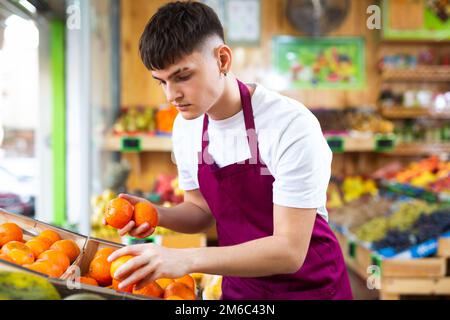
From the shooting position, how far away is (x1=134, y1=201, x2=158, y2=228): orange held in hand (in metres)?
1.32

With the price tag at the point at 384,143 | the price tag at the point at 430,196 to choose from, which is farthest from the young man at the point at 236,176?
the price tag at the point at 384,143

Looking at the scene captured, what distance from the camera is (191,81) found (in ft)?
3.77

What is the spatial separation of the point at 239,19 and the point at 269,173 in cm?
433

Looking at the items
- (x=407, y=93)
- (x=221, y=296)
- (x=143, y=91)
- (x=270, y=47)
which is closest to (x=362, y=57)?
(x=407, y=93)

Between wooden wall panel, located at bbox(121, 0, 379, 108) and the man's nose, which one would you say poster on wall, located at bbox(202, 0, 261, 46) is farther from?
the man's nose

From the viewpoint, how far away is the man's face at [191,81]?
1.13 meters

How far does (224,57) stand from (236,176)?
0.31 meters

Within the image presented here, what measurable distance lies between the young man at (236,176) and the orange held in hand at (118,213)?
0.06 feet

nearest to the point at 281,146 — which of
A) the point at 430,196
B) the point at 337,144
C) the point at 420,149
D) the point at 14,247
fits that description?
the point at 14,247

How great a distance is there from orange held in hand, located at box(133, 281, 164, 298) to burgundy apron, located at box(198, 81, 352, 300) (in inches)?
12.9

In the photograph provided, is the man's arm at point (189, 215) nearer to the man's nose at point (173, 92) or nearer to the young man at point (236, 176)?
the young man at point (236, 176)

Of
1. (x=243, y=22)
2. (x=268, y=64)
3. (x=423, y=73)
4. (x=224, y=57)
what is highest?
(x=243, y=22)

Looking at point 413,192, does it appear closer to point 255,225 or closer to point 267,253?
point 255,225

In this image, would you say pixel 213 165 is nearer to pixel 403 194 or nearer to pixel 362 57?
pixel 403 194
